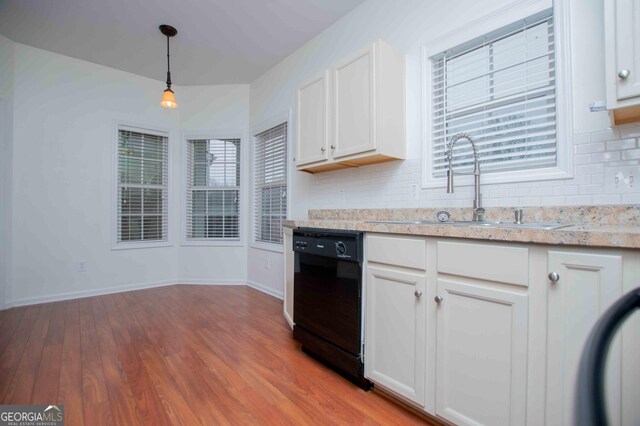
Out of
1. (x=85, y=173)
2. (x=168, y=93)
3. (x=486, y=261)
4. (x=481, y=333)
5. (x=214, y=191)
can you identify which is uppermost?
(x=168, y=93)

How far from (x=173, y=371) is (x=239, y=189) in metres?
2.79

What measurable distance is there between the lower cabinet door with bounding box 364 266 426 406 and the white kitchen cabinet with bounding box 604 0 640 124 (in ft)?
3.54

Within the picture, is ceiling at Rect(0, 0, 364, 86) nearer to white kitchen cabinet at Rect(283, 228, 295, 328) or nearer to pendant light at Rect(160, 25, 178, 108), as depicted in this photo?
pendant light at Rect(160, 25, 178, 108)

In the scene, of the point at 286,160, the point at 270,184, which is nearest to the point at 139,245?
the point at 270,184

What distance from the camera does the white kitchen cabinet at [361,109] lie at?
2.19 metres

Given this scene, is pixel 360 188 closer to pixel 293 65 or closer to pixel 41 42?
pixel 293 65

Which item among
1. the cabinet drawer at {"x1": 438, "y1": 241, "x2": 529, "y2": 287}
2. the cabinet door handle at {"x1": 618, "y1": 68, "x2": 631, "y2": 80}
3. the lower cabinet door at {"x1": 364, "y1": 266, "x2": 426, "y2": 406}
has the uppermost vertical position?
the cabinet door handle at {"x1": 618, "y1": 68, "x2": 631, "y2": 80}

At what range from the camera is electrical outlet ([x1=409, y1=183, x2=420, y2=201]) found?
2283 millimetres

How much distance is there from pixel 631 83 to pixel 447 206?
1055 millimetres

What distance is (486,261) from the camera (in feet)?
4.19

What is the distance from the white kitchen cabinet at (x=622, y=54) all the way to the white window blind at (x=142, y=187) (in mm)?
4584

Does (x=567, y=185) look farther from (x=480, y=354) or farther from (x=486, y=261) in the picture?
(x=480, y=354)

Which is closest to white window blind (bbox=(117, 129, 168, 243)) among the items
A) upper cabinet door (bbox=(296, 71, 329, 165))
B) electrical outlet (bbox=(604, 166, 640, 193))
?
upper cabinet door (bbox=(296, 71, 329, 165))

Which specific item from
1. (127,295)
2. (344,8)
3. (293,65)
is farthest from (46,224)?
(344,8)
